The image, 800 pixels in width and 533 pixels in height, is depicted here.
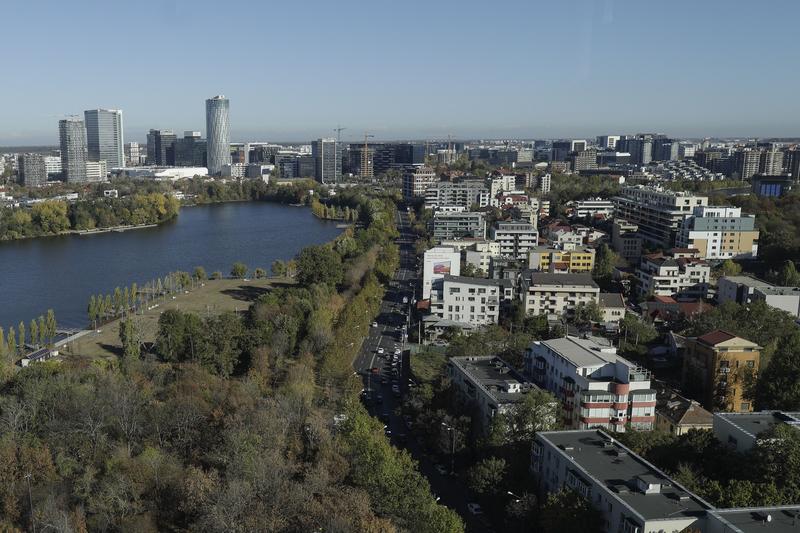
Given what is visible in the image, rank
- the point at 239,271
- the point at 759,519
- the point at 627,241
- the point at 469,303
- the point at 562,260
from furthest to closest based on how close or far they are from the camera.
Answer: the point at 627,241 → the point at 239,271 → the point at 562,260 → the point at 469,303 → the point at 759,519

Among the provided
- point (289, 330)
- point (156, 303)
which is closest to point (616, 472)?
point (289, 330)

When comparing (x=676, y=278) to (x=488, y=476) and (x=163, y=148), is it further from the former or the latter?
(x=163, y=148)

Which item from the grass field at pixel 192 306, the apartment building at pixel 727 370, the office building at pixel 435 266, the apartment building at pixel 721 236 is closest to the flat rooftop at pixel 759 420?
the apartment building at pixel 727 370

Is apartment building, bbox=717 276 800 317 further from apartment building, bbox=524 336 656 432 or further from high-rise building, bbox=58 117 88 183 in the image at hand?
high-rise building, bbox=58 117 88 183

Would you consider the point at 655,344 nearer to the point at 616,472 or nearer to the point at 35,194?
the point at 616,472

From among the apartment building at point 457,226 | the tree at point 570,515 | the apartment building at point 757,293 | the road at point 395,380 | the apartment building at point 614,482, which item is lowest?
the road at point 395,380

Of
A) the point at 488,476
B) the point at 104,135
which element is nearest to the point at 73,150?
the point at 104,135

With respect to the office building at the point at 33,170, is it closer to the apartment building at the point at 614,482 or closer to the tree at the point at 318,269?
the tree at the point at 318,269
